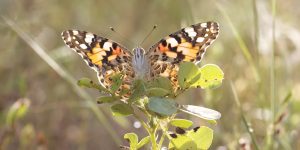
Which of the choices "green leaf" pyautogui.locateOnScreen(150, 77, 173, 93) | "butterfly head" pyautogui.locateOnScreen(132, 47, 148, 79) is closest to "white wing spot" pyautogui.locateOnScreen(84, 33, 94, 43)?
"butterfly head" pyautogui.locateOnScreen(132, 47, 148, 79)

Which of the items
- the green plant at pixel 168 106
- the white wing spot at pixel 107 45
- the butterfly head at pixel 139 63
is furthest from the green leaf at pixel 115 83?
the white wing spot at pixel 107 45

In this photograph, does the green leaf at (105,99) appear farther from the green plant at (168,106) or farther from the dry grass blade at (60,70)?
the dry grass blade at (60,70)

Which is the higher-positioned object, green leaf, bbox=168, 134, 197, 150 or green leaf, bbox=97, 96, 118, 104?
green leaf, bbox=97, 96, 118, 104

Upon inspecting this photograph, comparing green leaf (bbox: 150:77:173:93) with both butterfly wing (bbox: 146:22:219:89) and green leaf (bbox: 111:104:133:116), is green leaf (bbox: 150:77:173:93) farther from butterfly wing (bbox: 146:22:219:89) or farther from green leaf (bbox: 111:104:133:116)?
butterfly wing (bbox: 146:22:219:89)

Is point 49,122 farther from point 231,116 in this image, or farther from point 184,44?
point 184,44

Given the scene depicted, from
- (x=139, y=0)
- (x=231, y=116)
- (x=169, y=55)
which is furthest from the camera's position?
(x=139, y=0)

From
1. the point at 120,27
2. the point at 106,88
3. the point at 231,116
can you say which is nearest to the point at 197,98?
the point at 231,116
